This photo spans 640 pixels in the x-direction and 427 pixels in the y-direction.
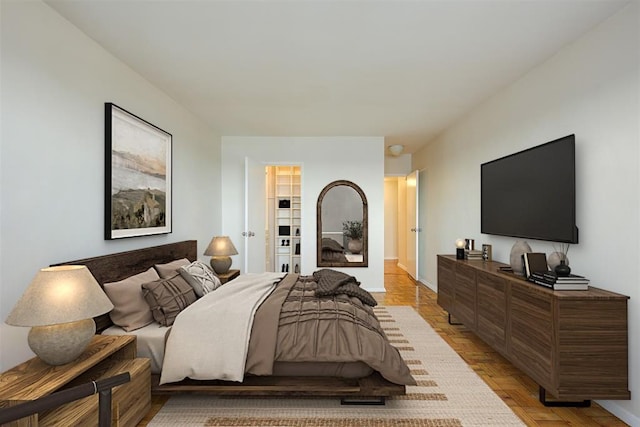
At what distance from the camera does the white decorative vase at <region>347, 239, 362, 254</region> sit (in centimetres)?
623

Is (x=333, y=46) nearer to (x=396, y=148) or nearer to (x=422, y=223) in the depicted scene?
(x=396, y=148)

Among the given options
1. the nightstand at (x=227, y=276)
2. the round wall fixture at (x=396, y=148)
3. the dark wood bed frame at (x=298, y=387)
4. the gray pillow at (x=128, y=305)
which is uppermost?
the round wall fixture at (x=396, y=148)

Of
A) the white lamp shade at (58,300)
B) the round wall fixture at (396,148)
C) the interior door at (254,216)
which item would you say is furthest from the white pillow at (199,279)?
the round wall fixture at (396,148)

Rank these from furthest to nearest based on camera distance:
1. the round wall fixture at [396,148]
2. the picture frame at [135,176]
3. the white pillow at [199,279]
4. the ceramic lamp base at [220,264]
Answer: the round wall fixture at [396,148] → the ceramic lamp base at [220,264] → the white pillow at [199,279] → the picture frame at [135,176]

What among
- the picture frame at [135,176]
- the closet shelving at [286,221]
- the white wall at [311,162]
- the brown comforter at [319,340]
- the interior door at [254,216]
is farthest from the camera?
the closet shelving at [286,221]

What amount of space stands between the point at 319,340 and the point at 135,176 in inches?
86.8

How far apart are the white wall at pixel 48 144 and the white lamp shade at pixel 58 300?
356mm

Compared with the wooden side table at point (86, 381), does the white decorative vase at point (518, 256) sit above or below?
above

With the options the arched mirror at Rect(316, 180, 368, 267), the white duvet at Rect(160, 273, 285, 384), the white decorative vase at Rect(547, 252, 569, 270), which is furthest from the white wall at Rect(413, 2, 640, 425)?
the arched mirror at Rect(316, 180, 368, 267)

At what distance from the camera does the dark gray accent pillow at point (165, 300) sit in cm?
268

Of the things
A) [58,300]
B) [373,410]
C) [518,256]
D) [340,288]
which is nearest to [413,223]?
[518,256]

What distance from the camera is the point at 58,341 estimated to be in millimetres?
1870

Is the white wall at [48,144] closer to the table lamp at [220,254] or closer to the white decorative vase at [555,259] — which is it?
the table lamp at [220,254]

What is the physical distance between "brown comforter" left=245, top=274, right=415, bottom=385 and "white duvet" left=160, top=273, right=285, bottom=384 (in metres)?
0.08
